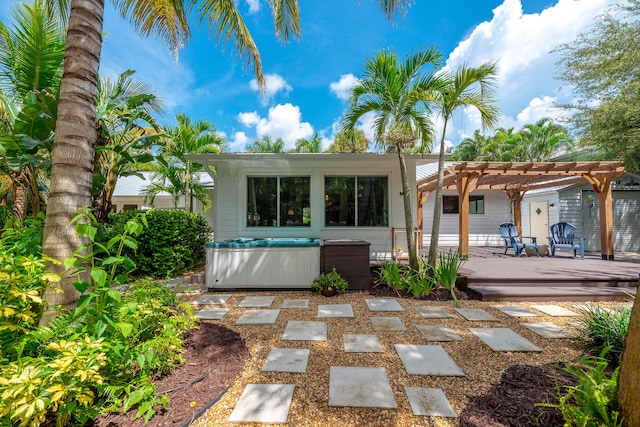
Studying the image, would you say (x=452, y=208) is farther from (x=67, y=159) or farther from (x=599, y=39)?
(x=67, y=159)

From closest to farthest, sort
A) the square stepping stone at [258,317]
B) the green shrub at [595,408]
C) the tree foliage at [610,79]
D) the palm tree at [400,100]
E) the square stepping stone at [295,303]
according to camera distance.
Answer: the green shrub at [595,408] → the square stepping stone at [258,317] → the square stepping stone at [295,303] → the palm tree at [400,100] → the tree foliage at [610,79]

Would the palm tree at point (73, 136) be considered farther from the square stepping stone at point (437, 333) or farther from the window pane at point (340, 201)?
the window pane at point (340, 201)

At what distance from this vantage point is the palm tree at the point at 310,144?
731 inches

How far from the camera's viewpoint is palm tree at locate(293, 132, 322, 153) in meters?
18.6

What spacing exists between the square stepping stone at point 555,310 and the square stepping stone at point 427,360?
2410mm

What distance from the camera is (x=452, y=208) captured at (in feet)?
37.3

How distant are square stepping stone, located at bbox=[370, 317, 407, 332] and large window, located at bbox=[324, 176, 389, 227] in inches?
143

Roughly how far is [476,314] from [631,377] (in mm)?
2755

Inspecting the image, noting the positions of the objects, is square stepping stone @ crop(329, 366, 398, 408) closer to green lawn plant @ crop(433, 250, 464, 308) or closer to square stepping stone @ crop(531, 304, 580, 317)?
green lawn plant @ crop(433, 250, 464, 308)

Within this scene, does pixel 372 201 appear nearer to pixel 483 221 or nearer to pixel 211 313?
pixel 211 313

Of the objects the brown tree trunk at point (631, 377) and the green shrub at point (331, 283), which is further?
the green shrub at point (331, 283)

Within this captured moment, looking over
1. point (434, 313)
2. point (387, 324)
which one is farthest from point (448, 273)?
point (387, 324)

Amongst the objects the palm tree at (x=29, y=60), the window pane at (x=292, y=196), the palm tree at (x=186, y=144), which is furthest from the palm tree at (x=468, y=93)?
the palm tree at (x=186, y=144)

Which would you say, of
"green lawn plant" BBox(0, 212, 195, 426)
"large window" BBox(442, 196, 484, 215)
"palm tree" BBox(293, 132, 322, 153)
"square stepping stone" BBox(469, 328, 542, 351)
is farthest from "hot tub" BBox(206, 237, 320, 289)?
"palm tree" BBox(293, 132, 322, 153)
